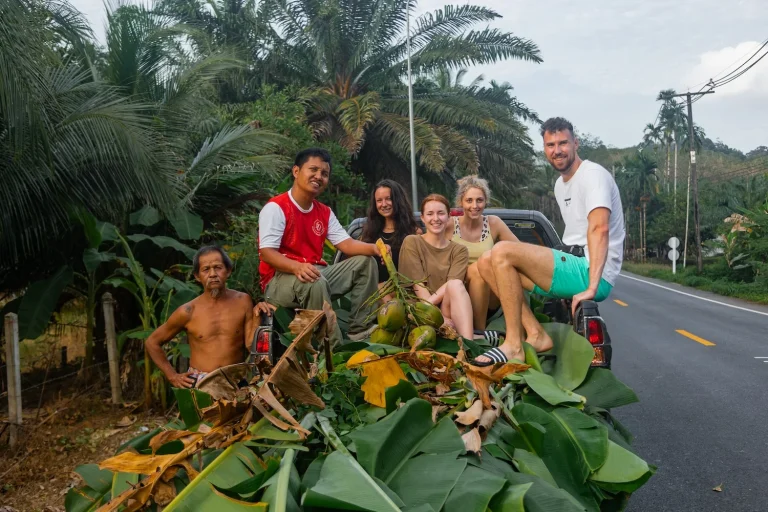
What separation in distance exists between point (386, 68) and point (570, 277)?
18879 millimetres

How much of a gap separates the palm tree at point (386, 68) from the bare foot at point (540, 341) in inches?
605

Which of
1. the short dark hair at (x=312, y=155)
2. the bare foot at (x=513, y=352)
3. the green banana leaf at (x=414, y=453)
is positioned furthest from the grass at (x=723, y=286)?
the green banana leaf at (x=414, y=453)

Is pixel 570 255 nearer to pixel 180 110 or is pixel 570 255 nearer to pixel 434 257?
pixel 434 257

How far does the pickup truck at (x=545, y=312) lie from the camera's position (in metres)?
3.74

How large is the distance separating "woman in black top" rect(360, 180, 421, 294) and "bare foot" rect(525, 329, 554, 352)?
1848mm

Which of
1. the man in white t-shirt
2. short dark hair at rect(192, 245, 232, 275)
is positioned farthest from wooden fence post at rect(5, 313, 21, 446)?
the man in white t-shirt

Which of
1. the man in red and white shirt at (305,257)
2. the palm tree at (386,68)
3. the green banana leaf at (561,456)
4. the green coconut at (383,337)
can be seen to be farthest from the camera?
the palm tree at (386,68)

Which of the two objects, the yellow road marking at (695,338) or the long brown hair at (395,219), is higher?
the long brown hair at (395,219)

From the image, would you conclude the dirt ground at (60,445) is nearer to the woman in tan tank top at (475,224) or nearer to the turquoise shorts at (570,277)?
the woman in tan tank top at (475,224)

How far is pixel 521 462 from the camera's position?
2.44m

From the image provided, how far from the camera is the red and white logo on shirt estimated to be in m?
4.99

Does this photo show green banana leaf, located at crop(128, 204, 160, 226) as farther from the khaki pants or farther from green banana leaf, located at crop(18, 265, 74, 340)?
the khaki pants

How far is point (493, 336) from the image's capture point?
4.37m

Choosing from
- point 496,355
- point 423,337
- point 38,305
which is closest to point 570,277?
point 496,355
